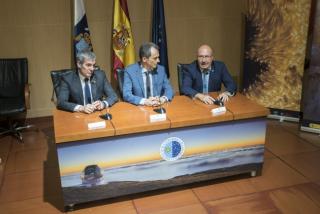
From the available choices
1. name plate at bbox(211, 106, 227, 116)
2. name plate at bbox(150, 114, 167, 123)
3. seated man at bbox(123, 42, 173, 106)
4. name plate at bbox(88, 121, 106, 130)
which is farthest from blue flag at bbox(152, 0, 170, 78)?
name plate at bbox(88, 121, 106, 130)

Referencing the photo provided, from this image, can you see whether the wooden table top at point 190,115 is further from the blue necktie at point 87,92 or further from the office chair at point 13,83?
the office chair at point 13,83

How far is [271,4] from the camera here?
14.9 ft

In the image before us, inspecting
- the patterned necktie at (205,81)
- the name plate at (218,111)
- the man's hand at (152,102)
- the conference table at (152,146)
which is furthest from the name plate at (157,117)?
the patterned necktie at (205,81)

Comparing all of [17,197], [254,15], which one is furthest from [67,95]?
[254,15]

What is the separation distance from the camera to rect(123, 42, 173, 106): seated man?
133 inches

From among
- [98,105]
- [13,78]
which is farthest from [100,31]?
[98,105]

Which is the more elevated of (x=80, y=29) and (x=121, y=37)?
A: (x=80, y=29)

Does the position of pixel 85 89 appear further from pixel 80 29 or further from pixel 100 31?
pixel 100 31

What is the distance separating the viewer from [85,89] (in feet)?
11.3

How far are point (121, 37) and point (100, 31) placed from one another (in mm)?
330

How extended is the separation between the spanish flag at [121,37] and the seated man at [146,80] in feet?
4.26

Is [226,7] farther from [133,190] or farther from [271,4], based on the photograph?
[133,190]

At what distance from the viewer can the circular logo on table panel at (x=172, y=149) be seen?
9.87 ft

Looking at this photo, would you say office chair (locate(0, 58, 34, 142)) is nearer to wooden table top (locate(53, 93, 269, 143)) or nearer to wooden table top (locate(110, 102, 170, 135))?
wooden table top (locate(53, 93, 269, 143))
